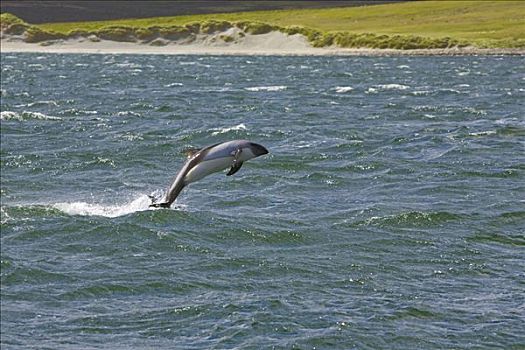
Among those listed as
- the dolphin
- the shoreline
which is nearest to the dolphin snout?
the dolphin

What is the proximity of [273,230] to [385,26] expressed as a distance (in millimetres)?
115491

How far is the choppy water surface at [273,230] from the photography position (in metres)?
19.3

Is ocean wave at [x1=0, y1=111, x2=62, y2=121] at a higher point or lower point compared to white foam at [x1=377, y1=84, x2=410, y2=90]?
higher

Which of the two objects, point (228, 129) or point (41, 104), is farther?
point (41, 104)

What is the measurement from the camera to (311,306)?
20297 mm

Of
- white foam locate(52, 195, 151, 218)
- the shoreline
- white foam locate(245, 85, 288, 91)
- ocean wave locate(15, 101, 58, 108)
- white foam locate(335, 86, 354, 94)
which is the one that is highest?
white foam locate(52, 195, 151, 218)

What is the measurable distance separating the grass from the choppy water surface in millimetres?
60614

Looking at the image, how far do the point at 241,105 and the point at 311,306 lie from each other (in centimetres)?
3499

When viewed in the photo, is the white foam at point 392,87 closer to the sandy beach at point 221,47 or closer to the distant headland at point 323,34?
the distant headland at point 323,34

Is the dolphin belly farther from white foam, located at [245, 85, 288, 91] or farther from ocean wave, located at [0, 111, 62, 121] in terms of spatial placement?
white foam, located at [245, 85, 288, 91]

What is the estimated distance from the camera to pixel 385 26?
456 feet

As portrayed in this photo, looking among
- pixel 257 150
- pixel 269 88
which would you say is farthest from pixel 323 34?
pixel 257 150

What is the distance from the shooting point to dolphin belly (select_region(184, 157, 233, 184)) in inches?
695

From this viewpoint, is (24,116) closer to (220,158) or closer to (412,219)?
(412,219)
